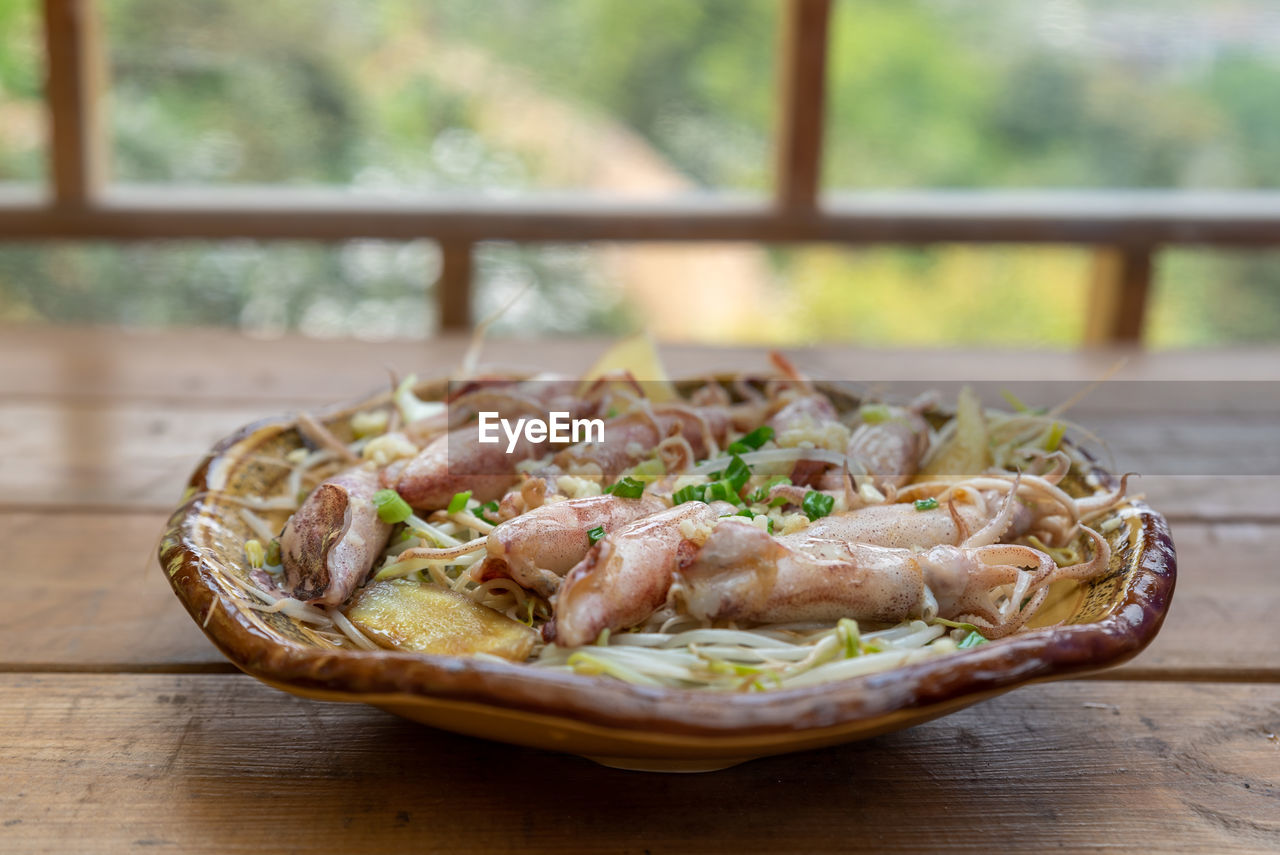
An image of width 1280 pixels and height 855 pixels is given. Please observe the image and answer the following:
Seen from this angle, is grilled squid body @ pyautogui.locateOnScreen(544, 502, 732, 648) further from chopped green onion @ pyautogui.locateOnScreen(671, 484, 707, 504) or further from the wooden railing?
the wooden railing

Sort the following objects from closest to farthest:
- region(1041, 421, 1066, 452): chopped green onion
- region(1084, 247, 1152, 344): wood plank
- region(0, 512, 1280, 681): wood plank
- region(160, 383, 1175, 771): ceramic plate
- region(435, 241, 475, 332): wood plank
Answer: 1. region(160, 383, 1175, 771): ceramic plate
2. region(0, 512, 1280, 681): wood plank
3. region(1041, 421, 1066, 452): chopped green onion
4. region(435, 241, 475, 332): wood plank
5. region(1084, 247, 1152, 344): wood plank

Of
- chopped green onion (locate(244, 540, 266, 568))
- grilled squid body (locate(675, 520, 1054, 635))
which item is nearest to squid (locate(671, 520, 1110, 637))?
grilled squid body (locate(675, 520, 1054, 635))

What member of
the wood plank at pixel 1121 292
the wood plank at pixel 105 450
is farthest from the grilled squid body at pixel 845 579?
the wood plank at pixel 1121 292

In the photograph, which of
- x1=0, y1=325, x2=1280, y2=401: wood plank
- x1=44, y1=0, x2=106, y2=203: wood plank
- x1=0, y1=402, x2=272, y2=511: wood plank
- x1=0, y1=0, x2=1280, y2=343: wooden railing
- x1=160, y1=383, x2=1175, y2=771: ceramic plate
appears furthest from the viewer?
x1=0, y1=0, x2=1280, y2=343: wooden railing

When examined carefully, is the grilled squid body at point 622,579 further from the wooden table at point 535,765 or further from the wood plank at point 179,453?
the wood plank at point 179,453

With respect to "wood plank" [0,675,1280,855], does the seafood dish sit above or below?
above

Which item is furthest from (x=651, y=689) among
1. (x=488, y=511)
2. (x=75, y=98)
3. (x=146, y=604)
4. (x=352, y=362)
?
(x=75, y=98)

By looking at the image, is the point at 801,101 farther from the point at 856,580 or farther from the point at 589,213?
the point at 856,580
